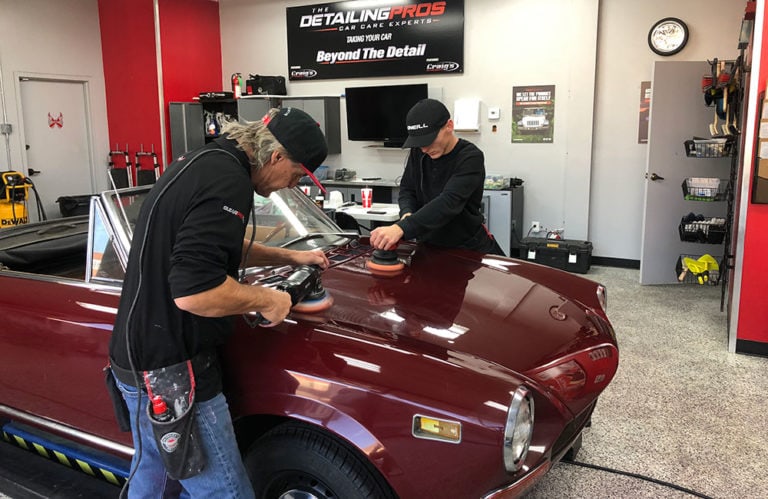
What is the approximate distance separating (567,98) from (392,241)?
4.97 meters

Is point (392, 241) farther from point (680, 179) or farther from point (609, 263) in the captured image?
point (609, 263)

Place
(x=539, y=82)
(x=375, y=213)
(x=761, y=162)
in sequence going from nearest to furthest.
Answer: (x=761, y=162), (x=375, y=213), (x=539, y=82)

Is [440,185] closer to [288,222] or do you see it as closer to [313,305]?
[288,222]

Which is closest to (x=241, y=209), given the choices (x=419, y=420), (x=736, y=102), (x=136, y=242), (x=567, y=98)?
(x=136, y=242)

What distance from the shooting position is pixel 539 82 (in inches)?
270

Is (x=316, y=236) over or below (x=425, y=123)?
below

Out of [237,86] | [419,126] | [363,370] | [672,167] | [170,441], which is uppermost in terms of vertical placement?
[237,86]

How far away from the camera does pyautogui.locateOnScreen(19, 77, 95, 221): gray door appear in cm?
831

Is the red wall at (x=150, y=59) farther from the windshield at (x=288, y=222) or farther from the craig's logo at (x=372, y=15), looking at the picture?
the windshield at (x=288, y=222)

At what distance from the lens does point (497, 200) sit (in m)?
6.59

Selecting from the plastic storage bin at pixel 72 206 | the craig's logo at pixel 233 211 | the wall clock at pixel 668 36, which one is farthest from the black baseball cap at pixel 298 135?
the plastic storage bin at pixel 72 206

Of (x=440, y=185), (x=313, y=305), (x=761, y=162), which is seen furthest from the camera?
(x=761, y=162)

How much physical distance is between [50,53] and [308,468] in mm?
8708

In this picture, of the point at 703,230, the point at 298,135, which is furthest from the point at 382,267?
the point at 703,230
